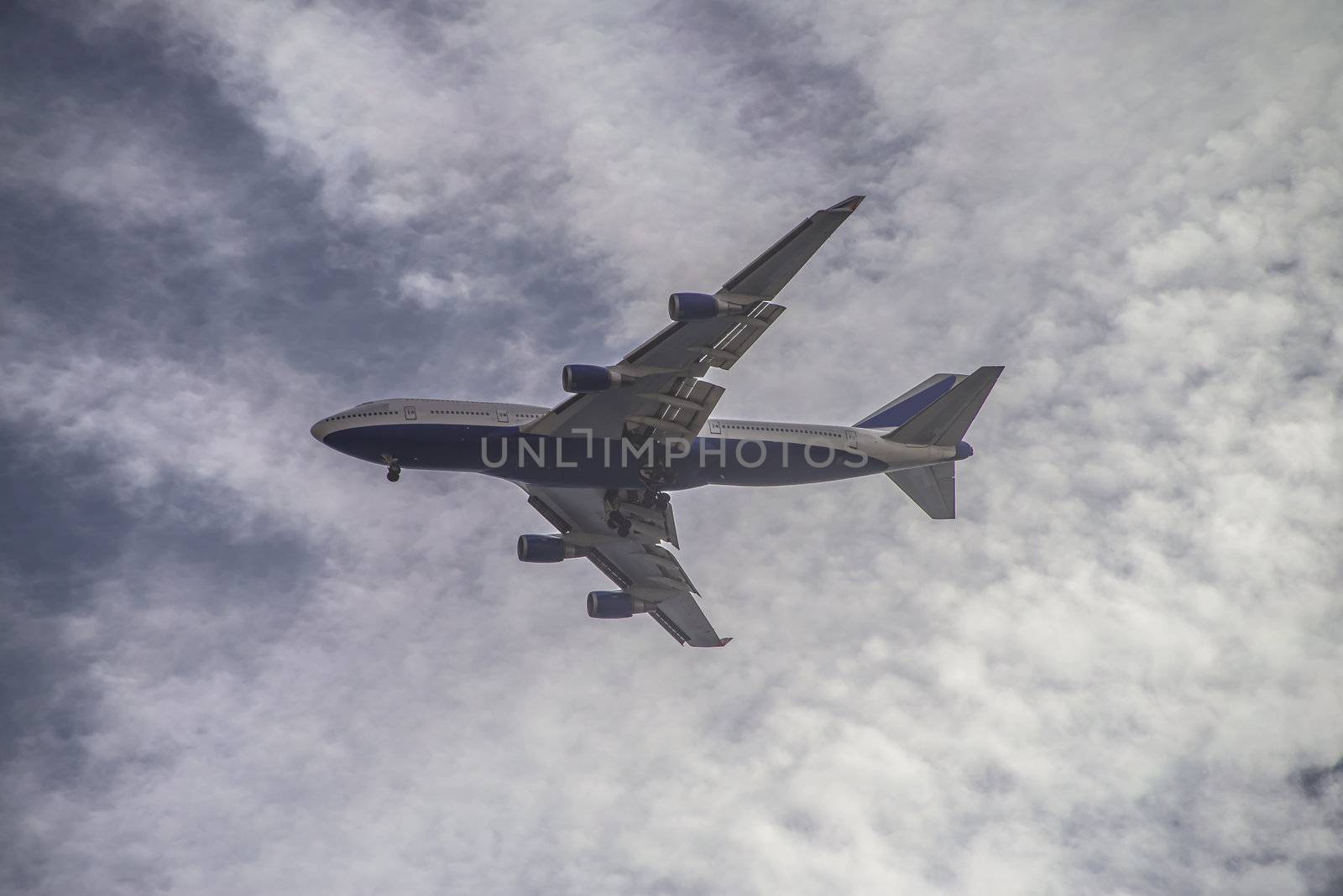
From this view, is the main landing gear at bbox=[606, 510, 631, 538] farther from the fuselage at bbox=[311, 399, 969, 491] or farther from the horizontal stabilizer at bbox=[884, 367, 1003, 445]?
the horizontal stabilizer at bbox=[884, 367, 1003, 445]

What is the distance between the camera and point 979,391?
66.2m

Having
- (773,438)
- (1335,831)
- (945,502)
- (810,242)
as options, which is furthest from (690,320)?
(1335,831)

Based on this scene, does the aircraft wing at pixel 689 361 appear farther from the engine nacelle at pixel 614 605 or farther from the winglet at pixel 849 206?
the engine nacelle at pixel 614 605

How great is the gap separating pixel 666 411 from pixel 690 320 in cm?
924

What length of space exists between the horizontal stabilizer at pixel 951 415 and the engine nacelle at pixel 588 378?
17778 millimetres

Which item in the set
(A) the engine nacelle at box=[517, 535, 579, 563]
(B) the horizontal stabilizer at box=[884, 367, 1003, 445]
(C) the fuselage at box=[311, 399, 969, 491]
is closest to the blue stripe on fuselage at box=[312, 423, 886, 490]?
(C) the fuselage at box=[311, 399, 969, 491]

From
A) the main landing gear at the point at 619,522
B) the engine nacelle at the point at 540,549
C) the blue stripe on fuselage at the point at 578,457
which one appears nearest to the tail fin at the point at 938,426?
the blue stripe on fuselage at the point at 578,457

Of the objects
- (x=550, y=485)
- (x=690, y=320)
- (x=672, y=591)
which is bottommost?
(x=672, y=591)

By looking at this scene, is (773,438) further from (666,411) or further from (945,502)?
(945,502)

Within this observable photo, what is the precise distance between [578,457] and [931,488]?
2120 centimetres

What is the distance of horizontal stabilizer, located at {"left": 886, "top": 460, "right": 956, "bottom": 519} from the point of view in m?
71.6

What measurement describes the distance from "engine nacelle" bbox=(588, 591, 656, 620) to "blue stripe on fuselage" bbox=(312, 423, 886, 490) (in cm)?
1243

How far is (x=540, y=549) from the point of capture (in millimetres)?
73625

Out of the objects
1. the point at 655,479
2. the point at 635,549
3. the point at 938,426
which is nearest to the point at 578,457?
the point at 655,479
